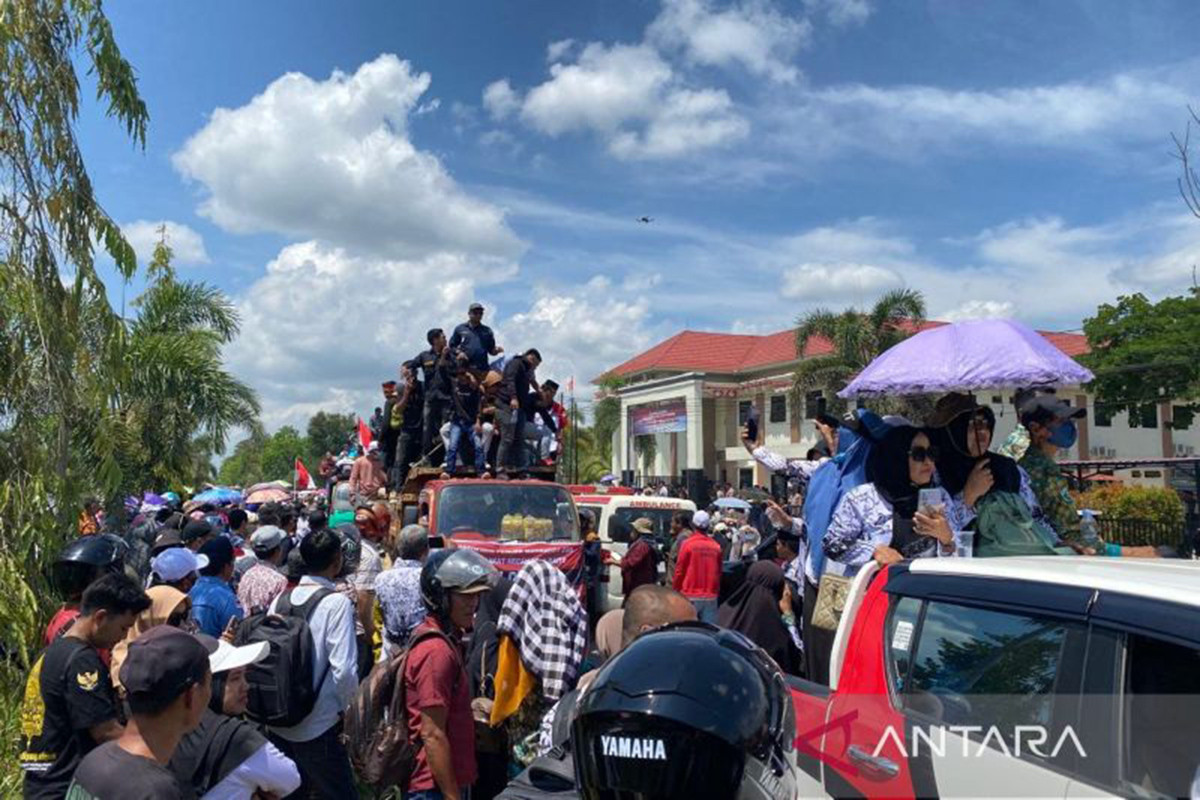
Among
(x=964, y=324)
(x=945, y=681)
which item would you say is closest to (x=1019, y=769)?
(x=945, y=681)

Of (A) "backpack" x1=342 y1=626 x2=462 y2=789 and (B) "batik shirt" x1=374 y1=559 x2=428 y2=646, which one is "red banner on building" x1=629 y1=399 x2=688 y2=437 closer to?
(B) "batik shirt" x1=374 y1=559 x2=428 y2=646

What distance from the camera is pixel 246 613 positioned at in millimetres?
6594

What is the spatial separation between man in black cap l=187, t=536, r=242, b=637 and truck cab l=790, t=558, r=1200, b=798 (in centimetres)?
377

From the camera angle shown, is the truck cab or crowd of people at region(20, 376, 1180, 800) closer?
the truck cab

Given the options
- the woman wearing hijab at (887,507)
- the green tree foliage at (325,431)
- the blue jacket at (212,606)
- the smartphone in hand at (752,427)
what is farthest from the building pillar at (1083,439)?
the green tree foliage at (325,431)

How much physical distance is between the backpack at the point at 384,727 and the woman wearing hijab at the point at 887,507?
95.0 inches

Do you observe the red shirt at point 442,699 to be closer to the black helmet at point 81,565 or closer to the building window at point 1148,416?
the black helmet at point 81,565

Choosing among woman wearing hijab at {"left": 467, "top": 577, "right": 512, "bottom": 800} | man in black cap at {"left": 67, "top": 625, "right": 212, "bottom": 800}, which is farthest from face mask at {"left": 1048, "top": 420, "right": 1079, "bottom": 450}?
man in black cap at {"left": 67, "top": 625, "right": 212, "bottom": 800}

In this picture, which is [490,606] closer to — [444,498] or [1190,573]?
[1190,573]

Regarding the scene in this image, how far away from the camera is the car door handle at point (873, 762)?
2.99 m

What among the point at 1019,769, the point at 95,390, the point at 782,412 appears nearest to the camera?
the point at 1019,769

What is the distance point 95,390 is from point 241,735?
3770 mm

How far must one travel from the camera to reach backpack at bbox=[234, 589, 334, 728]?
13.5ft

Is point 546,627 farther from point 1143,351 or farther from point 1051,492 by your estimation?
point 1143,351
